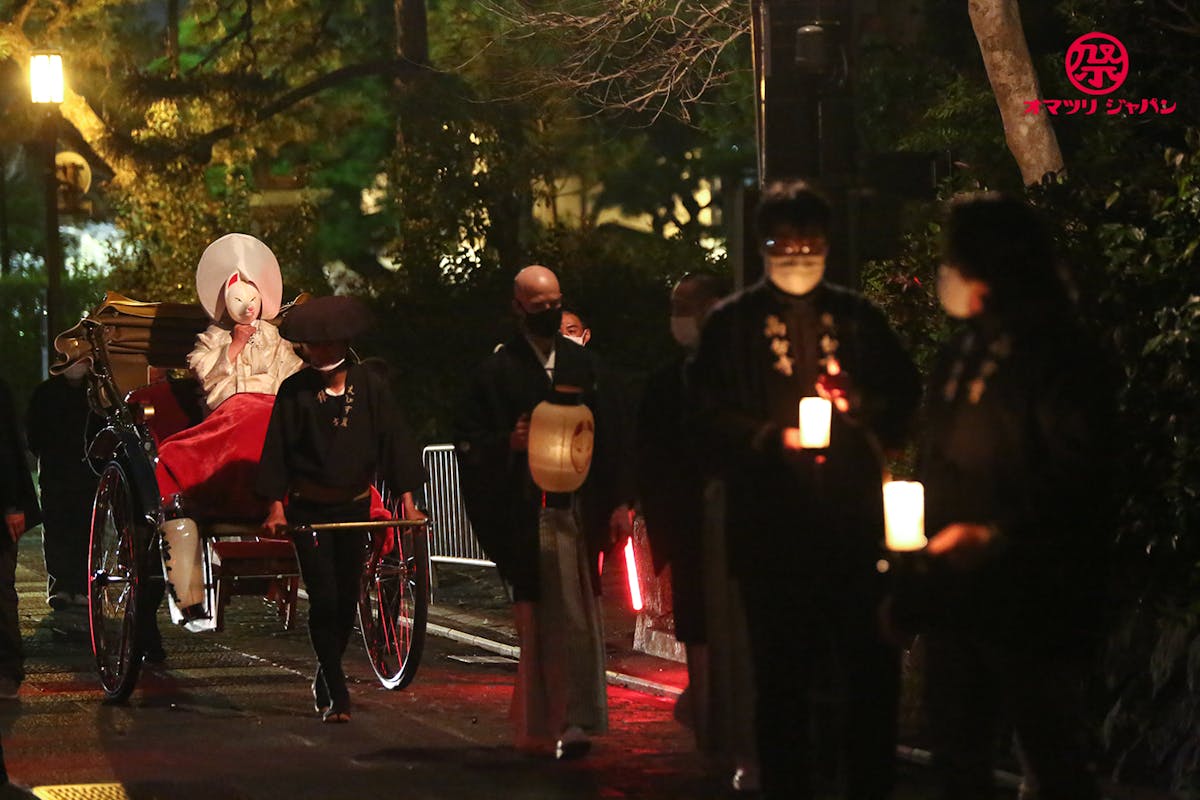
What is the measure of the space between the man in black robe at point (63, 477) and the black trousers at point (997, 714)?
1144 cm

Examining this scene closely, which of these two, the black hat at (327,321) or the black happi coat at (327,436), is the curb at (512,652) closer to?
the black happi coat at (327,436)

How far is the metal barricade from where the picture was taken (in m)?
19.3

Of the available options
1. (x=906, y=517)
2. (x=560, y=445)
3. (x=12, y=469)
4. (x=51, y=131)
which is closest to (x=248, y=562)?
(x=12, y=469)

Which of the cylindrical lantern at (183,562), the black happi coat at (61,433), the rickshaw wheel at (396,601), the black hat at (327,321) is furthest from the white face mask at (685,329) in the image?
the black happi coat at (61,433)

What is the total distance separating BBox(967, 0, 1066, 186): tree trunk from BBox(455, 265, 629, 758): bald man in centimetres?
649

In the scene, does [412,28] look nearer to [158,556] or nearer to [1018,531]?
[158,556]

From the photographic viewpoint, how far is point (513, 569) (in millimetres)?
9352

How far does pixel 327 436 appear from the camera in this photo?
10469 mm

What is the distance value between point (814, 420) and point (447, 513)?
13.3 meters

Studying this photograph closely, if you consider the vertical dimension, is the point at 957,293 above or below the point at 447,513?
above

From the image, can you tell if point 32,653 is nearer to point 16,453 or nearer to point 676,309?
point 16,453

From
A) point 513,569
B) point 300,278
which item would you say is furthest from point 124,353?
point 300,278

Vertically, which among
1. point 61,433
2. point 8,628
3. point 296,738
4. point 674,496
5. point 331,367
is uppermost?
point 331,367

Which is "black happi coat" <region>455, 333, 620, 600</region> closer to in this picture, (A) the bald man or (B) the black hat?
(A) the bald man
